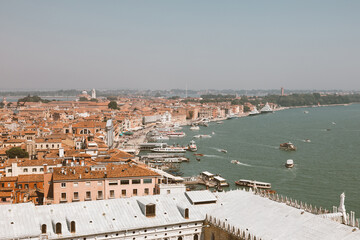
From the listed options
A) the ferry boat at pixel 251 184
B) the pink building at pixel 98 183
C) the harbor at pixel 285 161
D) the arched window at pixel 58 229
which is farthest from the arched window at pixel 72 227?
the ferry boat at pixel 251 184

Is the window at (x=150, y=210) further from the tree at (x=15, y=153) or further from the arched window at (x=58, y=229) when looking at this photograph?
the tree at (x=15, y=153)

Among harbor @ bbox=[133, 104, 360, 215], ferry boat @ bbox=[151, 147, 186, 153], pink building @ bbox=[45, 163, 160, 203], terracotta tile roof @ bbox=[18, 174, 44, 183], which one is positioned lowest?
ferry boat @ bbox=[151, 147, 186, 153]

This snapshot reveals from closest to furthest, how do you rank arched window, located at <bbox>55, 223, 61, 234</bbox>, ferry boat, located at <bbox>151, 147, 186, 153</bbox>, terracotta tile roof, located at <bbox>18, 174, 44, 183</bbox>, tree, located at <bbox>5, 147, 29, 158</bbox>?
arched window, located at <bbox>55, 223, 61, 234</bbox> < terracotta tile roof, located at <bbox>18, 174, 44, 183</bbox> < tree, located at <bbox>5, 147, 29, 158</bbox> < ferry boat, located at <bbox>151, 147, 186, 153</bbox>

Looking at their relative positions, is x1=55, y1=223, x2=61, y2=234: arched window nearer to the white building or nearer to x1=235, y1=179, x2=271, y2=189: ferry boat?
the white building

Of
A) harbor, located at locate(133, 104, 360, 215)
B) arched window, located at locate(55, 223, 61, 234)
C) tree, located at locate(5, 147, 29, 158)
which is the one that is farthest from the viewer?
tree, located at locate(5, 147, 29, 158)

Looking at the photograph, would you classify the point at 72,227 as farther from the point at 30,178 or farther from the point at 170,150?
the point at 170,150

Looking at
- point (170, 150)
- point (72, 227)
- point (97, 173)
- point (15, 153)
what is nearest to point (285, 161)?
A: point (170, 150)

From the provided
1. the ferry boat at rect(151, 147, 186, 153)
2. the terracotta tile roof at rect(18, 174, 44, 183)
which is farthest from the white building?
the ferry boat at rect(151, 147, 186, 153)

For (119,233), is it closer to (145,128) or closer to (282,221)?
(282,221)

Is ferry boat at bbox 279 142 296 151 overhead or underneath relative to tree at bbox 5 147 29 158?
underneath
